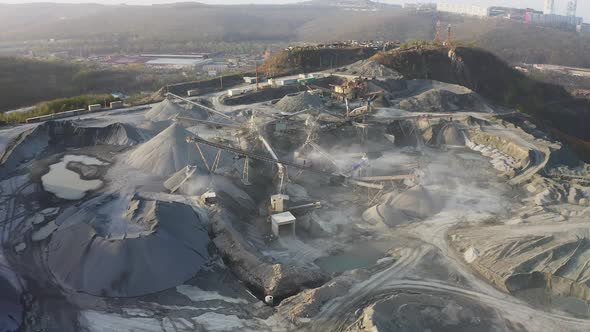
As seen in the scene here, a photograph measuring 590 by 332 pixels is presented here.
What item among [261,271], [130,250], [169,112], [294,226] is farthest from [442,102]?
[130,250]

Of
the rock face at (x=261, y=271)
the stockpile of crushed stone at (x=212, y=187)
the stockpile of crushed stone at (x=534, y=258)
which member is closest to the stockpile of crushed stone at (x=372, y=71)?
the stockpile of crushed stone at (x=212, y=187)

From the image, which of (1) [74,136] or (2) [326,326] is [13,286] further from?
(1) [74,136]

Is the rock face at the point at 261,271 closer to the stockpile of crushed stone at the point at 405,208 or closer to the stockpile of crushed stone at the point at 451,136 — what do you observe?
the stockpile of crushed stone at the point at 405,208

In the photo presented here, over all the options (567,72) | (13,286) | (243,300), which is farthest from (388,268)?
(567,72)

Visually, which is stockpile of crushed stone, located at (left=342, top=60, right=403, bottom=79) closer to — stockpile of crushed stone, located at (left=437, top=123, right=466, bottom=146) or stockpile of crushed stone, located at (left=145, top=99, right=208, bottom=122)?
stockpile of crushed stone, located at (left=437, top=123, right=466, bottom=146)

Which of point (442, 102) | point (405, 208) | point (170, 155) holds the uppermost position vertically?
point (442, 102)

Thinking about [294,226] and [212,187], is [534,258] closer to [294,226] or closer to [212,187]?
→ [294,226]
